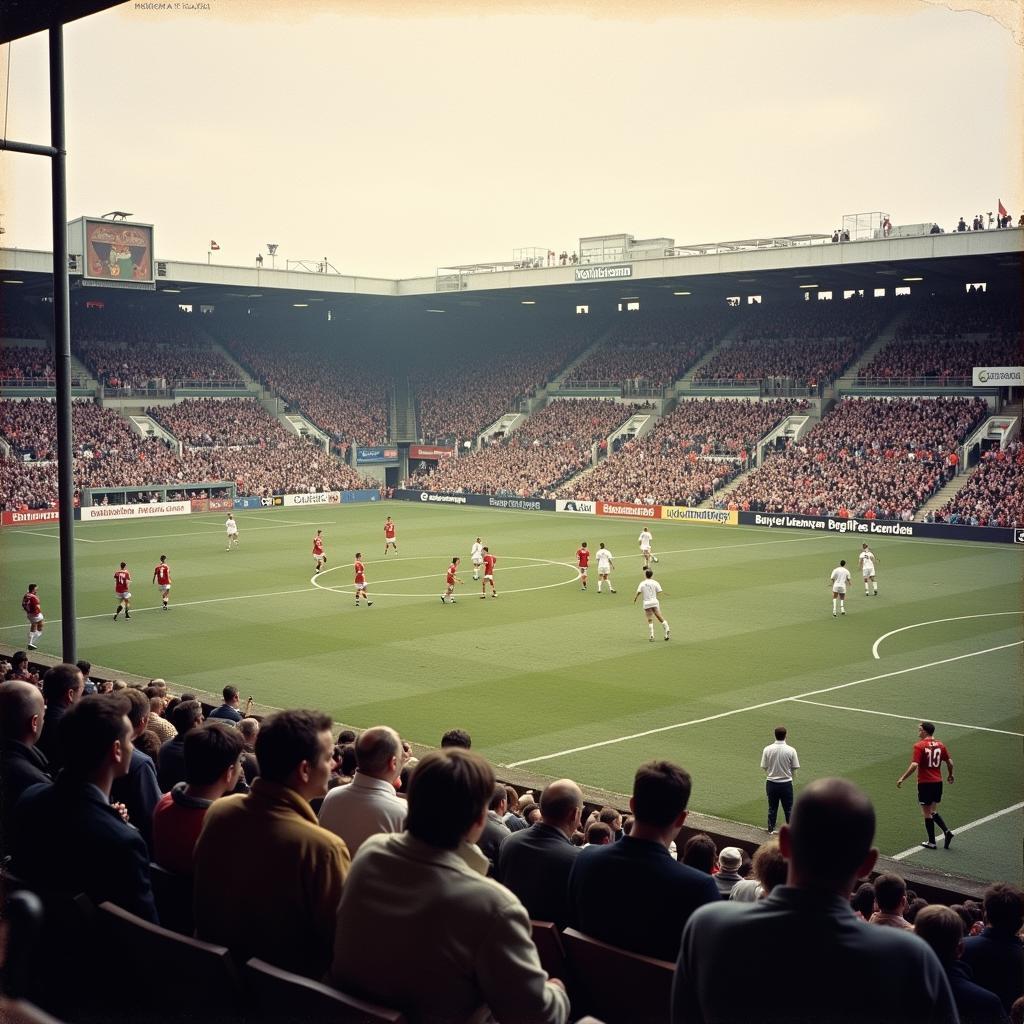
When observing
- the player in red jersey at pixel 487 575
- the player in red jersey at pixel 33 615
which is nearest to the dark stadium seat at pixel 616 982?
the player in red jersey at pixel 33 615

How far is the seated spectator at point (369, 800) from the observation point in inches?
237

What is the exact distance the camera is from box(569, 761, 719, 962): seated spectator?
201 inches

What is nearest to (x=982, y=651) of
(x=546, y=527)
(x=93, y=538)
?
(x=546, y=527)

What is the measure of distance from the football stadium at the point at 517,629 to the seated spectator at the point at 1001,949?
1.0 inches

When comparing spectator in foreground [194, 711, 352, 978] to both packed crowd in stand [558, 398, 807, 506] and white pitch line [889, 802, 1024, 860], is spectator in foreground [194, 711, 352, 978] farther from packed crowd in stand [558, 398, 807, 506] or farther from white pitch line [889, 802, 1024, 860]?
packed crowd in stand [558, 398, 807, 506]

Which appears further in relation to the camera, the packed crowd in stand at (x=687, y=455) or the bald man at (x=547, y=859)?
the packed crowd in stand at (x=687, y=455)

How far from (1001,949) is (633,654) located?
19.1 m

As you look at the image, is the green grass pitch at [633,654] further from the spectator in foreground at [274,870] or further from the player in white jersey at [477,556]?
the spectator in foreground at [274,870]

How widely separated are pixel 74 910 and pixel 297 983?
1463 mm

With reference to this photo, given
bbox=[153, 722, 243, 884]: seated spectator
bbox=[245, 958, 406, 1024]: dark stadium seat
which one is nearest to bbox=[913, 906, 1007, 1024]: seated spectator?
bbox=[245, 958, 406, 1024]: dark stadium seat

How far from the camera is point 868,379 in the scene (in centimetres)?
6475

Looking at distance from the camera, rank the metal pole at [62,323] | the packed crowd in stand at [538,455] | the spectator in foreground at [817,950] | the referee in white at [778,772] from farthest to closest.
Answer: the packed crowd in stand at [538,455], the referee in white at [778,772], the metal pole at [62,323], the spectator in foreground at [817,950]

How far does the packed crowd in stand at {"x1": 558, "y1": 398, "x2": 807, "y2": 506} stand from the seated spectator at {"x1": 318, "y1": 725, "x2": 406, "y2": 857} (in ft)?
179

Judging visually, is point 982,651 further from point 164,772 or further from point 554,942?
point 554,942
